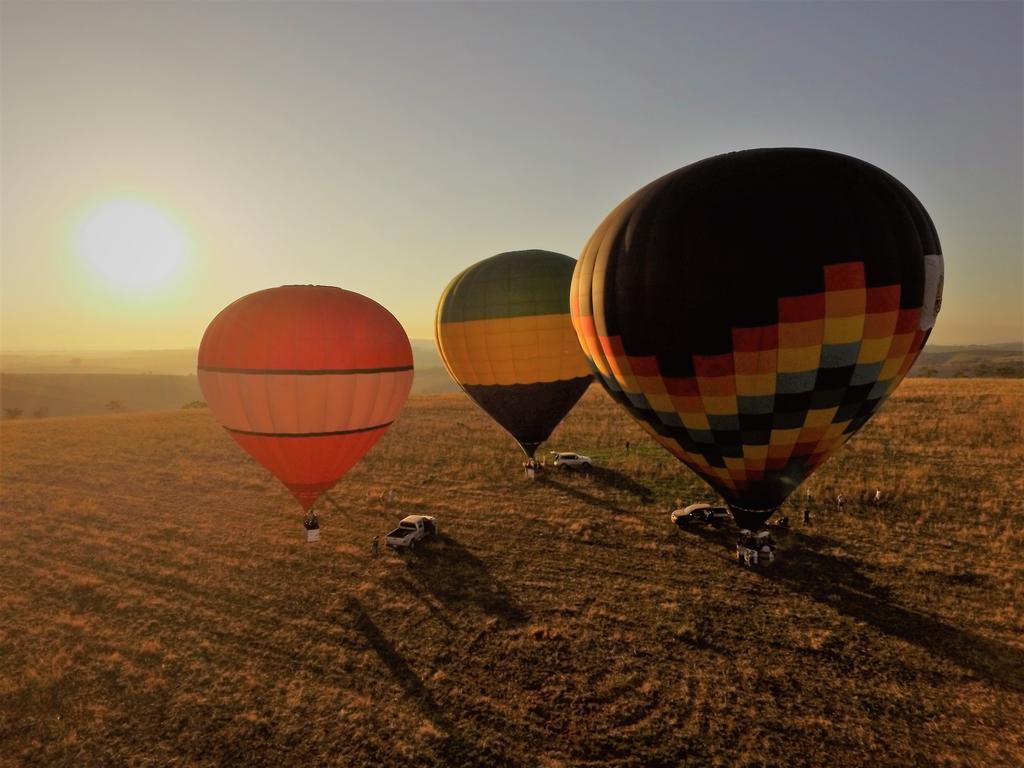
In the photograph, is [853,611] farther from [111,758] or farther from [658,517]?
[111,758]

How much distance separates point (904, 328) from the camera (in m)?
9.69

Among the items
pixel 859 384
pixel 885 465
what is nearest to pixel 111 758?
pixel 859 384

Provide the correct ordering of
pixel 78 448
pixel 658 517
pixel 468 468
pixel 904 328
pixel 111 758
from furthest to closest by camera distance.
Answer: pixel 78 448
pixel 468 468
pixel 658 517
pixel 904 328
pixel 111 758

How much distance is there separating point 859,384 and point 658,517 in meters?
7.13

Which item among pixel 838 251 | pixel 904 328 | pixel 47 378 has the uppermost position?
pixel 838 251

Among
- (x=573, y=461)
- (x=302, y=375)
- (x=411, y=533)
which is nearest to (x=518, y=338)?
(x=573, y=461)

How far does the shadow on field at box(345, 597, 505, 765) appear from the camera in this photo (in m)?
7.43

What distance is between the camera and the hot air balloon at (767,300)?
9016 mm

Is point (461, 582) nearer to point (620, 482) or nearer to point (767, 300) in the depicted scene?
point (620, 482)

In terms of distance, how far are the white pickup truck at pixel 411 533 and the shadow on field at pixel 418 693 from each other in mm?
2326

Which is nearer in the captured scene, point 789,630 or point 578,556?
point 789,630

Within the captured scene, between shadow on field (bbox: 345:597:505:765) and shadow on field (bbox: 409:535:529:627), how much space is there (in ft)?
5.24

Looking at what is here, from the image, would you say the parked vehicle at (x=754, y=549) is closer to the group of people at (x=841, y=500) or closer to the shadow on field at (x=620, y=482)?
the group of people at (x=841, y=500)

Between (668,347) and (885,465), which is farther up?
(668,347)
